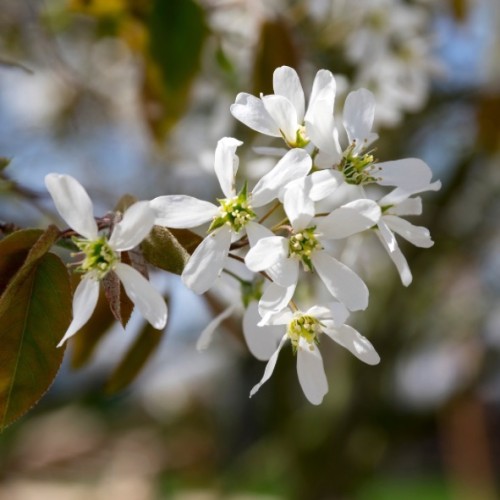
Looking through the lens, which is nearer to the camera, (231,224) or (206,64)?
(231,224)

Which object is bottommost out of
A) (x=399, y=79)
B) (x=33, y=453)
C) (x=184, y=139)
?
(x=33, y=453)

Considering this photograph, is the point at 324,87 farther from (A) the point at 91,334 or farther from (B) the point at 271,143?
(B) the point at 271,143

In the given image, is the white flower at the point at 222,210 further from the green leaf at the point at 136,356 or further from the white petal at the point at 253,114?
the green leaf at the point at 136,356

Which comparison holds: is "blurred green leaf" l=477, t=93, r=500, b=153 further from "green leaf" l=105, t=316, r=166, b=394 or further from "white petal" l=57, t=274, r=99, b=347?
"white petal" l=57, t=274, r=99, b=347

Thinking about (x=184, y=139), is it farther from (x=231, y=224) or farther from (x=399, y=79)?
(x=231, y=224)

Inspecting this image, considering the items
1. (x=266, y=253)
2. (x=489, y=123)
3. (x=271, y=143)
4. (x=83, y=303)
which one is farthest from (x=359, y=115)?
(x=489, y=123)

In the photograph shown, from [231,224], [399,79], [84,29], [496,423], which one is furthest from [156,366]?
[496,423]
